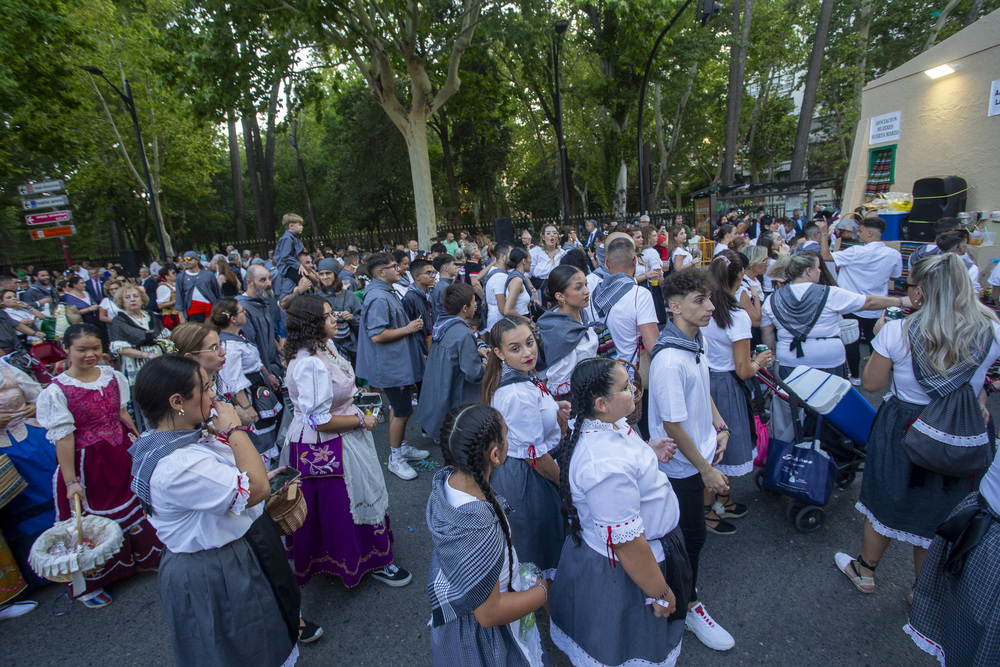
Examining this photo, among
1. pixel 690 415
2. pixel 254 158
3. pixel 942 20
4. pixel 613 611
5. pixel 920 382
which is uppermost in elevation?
pixel 942 20

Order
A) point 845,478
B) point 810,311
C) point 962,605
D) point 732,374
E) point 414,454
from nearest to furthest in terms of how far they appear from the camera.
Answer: point 962,605 → point 732,374 → point 845,478 → point 810,311 → point 414,454

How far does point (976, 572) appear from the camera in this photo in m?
1.83

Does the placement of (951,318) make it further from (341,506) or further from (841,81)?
(841,81)

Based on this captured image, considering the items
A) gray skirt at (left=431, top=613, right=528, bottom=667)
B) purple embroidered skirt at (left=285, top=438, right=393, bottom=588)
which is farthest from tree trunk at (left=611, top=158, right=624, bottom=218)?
gray skirt at (left=431, top=613, right=528, bottom=667)

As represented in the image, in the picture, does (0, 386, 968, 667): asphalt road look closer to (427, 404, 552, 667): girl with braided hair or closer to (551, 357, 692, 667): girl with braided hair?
(551, 357, 692, 667): girl with braided hair

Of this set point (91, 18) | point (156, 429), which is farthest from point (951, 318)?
point (91, 18)

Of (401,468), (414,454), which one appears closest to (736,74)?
(414,454)

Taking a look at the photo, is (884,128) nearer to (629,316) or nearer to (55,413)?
(629,316)

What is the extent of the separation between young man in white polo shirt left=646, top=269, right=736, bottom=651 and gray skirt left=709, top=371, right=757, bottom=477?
62 centimetres

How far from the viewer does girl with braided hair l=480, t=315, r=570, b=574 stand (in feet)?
8.39

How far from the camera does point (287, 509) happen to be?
94.0 inches

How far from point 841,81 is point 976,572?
33521 millimetres

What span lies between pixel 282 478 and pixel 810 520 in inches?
131

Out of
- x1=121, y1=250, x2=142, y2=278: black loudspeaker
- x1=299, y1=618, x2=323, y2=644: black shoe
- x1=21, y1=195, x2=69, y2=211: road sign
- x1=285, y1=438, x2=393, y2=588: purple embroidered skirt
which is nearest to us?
x1=299, y1=618, x2=323, y2=644: black shoe
